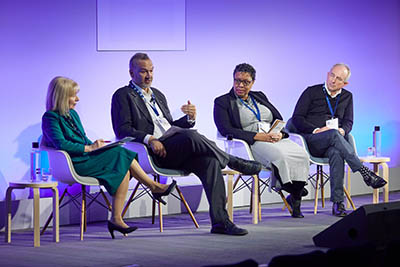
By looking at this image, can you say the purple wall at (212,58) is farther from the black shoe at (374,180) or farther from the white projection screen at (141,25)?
the black shoe at (374,180)

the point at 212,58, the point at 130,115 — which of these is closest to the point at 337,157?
the point at 212,58

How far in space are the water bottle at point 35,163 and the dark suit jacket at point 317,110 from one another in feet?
8.08

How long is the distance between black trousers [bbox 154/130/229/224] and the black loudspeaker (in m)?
1.20

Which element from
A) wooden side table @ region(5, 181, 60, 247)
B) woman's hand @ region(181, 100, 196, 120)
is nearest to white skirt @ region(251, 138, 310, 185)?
woman's hand @ region(181, 100, 196, 120)

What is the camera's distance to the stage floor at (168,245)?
4.70 m

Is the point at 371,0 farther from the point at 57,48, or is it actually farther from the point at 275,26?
the point at 57,48

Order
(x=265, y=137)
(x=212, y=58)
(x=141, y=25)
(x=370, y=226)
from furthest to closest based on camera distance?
(x=212, y=58) < (x=141, y=25) < (x=265, y=137) < (x=370, y=226)

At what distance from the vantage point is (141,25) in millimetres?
7078

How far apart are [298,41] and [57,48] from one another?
3031mm

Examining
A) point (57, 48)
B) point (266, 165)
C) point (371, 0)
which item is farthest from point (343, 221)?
point (371, 0)

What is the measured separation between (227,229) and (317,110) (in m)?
2.06

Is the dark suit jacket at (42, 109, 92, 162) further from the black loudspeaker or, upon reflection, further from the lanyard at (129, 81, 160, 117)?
the black loudspeaker

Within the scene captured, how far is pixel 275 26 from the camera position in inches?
323

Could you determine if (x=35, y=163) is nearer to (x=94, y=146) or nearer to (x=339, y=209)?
(x=94, y=146)
